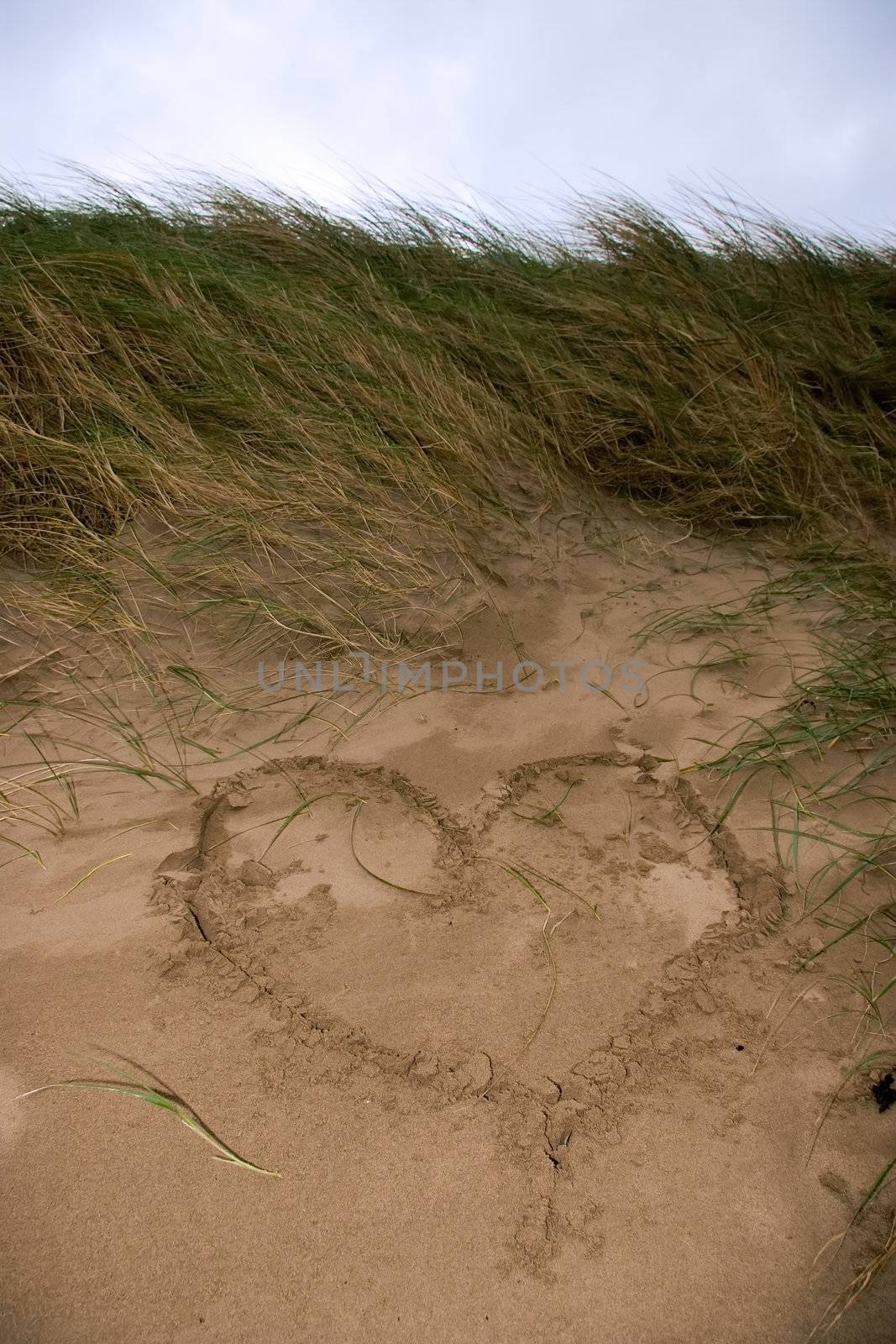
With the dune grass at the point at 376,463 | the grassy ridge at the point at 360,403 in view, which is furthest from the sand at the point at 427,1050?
the grassy ridge at the point at 360,403

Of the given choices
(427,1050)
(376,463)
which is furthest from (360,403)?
Result: (427,1050)

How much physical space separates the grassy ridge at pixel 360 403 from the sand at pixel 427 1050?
1.69 ft

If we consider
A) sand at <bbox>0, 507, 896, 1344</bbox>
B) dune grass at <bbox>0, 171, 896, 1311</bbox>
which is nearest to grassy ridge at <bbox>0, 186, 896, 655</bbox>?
dune grass at <bbox>0, 171, 896, 1311</bbox>

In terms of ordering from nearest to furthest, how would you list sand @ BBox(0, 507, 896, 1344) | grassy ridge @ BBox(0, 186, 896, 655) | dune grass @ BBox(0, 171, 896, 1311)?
sand @ BBox(0, 507, 896, 1344)
dune grass @ BBox(0, 171, 896, 1311)
grassy ridge @ BBox(0, 186, 896, 655)

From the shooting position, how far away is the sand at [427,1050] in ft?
3.60

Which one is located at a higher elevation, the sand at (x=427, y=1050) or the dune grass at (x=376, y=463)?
the dune grass at (x=376, y=463)

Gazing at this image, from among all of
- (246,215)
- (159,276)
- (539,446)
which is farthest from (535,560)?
(246,215)

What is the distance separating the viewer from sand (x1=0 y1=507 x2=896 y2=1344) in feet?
3.60

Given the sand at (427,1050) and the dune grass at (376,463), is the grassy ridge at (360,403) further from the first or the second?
the sand at (427,1050)

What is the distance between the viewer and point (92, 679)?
2096 mm

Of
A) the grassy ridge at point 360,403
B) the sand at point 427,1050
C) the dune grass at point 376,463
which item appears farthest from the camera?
the grassy ridge at point 360,403

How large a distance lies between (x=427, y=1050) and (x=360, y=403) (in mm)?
2074

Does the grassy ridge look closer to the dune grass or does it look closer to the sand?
the dune grass

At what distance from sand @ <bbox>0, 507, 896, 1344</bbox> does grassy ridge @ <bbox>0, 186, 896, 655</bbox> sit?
0.51m
